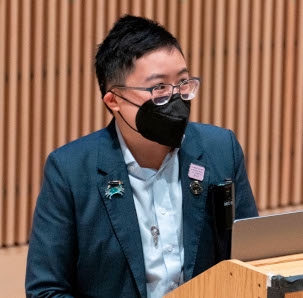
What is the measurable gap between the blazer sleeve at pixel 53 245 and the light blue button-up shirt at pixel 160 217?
208 millimetres

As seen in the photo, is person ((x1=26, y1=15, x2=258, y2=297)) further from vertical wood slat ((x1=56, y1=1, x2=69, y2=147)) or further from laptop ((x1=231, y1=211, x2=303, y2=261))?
vertical wood slat ((x1=56, y1=1, x2=69, y2=147))

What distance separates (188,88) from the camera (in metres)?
2.68

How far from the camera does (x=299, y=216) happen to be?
7.59 ft

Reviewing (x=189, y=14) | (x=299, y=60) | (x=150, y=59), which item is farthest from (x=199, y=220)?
(x=299, y=60)

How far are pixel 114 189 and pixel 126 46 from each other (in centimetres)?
42

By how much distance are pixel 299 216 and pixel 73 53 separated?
111 inches

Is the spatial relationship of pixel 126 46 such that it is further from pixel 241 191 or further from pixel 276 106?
pixel 276 106

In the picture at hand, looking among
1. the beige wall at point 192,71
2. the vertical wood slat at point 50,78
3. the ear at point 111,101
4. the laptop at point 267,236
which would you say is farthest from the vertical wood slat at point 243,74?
the laptop at point 267,236

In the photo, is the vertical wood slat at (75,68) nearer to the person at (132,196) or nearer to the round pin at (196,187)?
the person at (132,196)

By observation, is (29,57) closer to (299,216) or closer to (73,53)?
(73,53)

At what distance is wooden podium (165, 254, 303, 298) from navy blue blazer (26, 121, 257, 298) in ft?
1.19

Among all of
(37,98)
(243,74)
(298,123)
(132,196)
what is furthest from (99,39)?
(132,196)

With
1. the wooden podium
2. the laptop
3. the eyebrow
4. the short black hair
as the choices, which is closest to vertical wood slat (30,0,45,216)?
the short black hair

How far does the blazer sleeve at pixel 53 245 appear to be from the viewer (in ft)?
8.74
